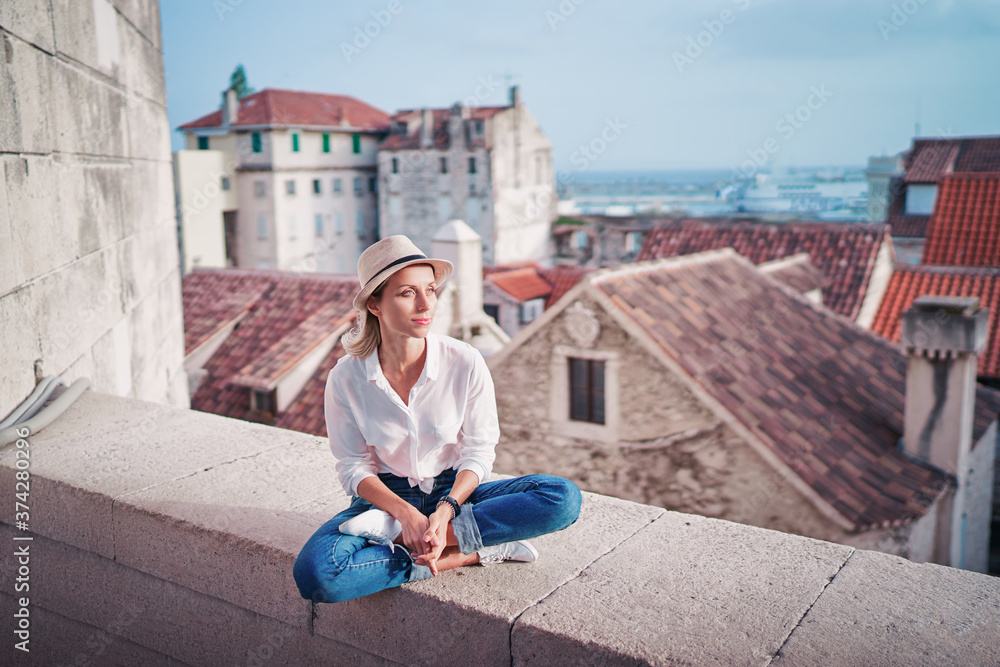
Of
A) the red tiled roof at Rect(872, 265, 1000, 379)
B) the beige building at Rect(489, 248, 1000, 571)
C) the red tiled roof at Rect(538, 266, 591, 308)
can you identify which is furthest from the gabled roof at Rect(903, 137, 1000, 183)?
the beige building at Rect(489, 248, 1000, 571)

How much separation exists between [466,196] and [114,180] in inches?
1469

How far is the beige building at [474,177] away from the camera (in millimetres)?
40625

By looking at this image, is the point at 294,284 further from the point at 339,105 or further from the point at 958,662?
the point at 339,105

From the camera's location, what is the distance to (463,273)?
14570 millimetres

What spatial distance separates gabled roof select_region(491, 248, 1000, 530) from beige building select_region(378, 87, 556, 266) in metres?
28.5

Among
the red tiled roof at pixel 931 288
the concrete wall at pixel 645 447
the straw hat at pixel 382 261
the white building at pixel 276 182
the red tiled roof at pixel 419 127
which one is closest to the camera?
the straw hat at pixel 382 261

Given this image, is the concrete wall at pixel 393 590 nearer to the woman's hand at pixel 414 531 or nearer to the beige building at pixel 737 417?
the woman's hand at pixel 414 531

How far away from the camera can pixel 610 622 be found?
2139 mm

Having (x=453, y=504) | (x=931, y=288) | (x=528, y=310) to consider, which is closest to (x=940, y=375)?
(x=453, y=504)

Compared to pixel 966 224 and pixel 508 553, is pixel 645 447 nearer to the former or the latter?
pixel 508 553

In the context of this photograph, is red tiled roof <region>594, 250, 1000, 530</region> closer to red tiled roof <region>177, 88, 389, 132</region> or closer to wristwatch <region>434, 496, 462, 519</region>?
wristwatch <region>434, 496, 462, 519</region>

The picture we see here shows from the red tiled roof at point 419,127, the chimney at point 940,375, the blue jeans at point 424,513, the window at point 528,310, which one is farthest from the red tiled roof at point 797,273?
the red tiled roof at point 419,127

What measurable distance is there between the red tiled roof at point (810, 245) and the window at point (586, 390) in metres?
7.74

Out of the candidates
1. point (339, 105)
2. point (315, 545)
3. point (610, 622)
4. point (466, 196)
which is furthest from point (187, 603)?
point (339, 105)
